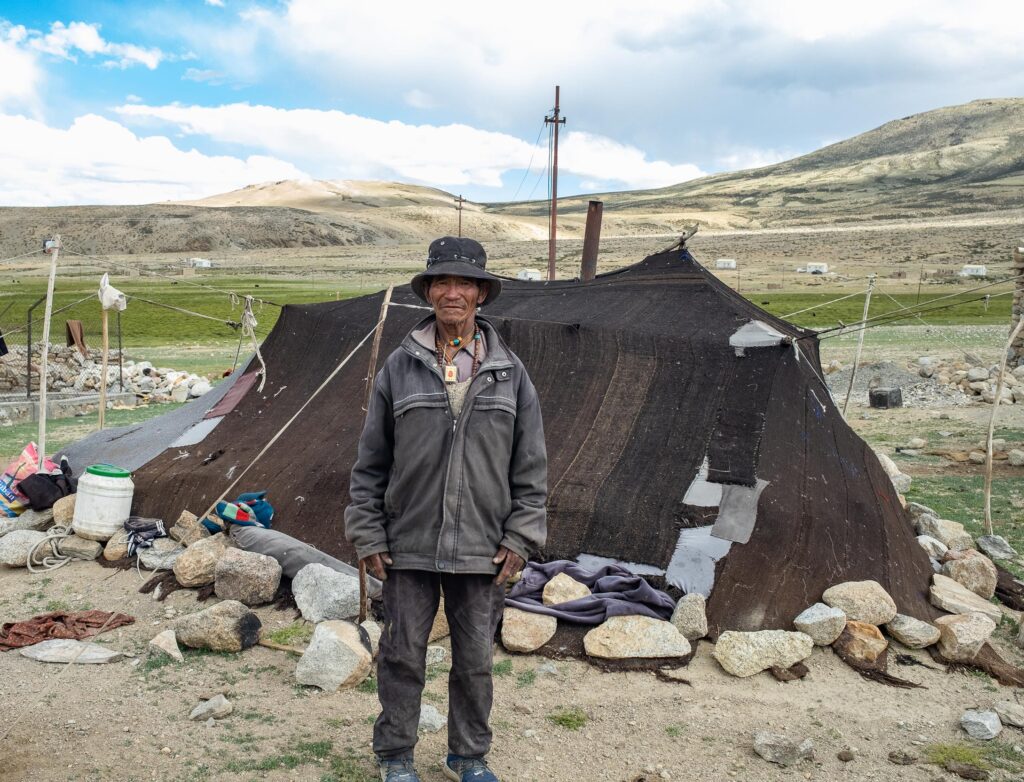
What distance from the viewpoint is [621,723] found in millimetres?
4246

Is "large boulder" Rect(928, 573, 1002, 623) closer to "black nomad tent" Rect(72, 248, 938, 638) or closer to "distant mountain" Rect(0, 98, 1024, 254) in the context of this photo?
"black nomad tent" Rect(72, 248, 938, 638)

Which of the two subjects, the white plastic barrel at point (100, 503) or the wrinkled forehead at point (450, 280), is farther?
the white plastic barrel at point (100, 503)

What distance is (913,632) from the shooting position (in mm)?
5098

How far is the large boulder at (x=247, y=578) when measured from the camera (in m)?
5.61

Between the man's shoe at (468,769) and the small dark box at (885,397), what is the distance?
13.2 metres

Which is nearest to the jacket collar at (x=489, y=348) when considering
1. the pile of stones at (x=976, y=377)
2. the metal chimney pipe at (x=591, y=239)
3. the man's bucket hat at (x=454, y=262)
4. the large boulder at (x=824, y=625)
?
the man's bucket hat at (x=454, y=262)

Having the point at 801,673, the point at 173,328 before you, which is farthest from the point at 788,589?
the point at 173,328

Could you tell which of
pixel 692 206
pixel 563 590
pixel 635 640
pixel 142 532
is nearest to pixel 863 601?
pixel 635 640

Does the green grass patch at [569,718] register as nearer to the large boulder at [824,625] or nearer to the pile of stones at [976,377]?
the large boulder at [824,625]

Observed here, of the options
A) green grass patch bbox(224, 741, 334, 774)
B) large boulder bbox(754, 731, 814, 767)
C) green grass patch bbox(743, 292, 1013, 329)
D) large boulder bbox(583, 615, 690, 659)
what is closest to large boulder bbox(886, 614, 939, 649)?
large boulder bbox(583, 615, 690, 659)

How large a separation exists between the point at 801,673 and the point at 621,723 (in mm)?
1127

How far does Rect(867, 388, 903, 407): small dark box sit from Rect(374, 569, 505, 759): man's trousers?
1318 cm

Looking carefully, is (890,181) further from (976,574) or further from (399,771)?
(399,771)

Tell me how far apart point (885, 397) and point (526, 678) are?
12003mm
